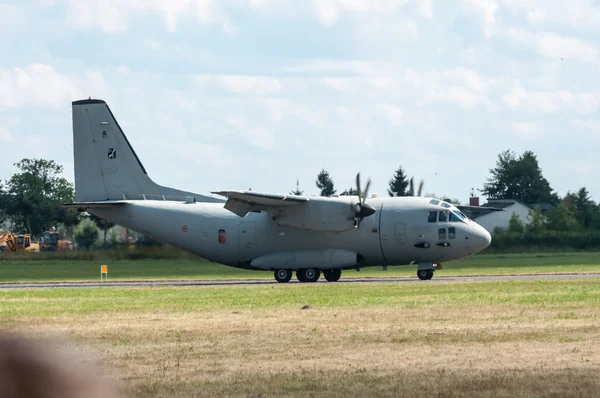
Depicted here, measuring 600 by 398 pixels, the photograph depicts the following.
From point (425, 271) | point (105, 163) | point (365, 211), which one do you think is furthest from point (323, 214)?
point (105, 163)

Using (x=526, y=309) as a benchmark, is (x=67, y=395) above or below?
above

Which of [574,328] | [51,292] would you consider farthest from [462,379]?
[51,292]

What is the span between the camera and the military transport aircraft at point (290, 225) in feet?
131

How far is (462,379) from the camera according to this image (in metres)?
12.2

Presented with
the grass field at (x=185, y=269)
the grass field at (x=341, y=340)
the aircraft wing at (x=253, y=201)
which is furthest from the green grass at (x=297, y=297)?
the grass field at (x=185, y=269)

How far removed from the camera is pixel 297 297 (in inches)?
1141

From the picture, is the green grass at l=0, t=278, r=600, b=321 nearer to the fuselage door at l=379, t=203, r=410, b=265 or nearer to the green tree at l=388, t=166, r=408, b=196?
the fuselage door at l=379, t=203, r=410, b=265

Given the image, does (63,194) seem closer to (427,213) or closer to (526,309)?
(427,213)

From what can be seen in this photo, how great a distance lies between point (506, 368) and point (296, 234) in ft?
92.6

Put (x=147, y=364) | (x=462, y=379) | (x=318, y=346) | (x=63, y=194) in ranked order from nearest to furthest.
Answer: (x=462, y=379)
(x=147, y=364)
(x=318, y=346)
(x=63, y=194)

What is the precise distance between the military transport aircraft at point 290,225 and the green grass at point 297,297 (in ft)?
18.2

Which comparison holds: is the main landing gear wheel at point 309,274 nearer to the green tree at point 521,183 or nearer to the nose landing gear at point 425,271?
the nose landing gear at point 425,271

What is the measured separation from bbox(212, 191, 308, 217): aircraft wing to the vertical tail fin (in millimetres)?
4542

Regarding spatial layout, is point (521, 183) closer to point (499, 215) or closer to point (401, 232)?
point (499, 215)
